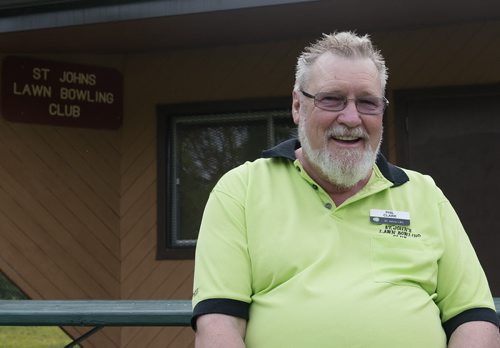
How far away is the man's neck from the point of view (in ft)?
7.93

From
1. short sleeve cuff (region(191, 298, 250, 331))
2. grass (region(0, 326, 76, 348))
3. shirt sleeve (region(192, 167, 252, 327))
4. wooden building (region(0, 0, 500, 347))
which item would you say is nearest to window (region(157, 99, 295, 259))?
wooden building (region(0, 0, 500, 347))

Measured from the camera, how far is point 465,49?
5.51m

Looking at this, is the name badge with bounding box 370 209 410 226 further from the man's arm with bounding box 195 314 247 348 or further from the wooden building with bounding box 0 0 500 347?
the wooden building with bounding box 0 0 500 347

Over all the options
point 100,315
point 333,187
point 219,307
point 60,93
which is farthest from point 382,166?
point 60,93

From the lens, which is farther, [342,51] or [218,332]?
[342,51]

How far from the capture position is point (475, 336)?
2.24 meters

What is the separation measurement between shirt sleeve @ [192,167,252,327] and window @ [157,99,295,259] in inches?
144

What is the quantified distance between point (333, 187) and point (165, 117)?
3808 millimetres

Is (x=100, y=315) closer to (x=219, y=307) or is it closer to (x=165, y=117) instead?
(x=219, y=307)

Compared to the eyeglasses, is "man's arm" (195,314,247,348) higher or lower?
lower

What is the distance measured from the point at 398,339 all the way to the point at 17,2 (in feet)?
12.2

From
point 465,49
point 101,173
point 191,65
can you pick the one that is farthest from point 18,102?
point 465,49

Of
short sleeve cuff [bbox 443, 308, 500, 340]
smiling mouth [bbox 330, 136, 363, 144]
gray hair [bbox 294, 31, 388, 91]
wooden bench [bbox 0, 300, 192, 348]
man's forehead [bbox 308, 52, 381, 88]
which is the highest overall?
gray hair [bbox 294, 31, 388, 91]

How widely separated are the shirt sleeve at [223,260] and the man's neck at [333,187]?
0.22 m
